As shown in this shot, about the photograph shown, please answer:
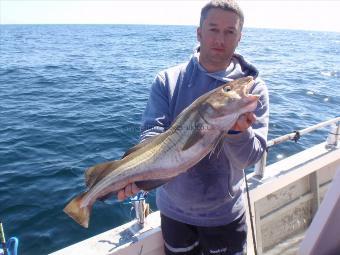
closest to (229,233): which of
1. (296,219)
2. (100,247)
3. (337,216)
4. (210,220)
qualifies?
(210,220)

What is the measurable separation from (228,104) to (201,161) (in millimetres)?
642

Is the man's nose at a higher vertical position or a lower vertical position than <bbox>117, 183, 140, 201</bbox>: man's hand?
higher

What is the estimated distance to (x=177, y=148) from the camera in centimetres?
261

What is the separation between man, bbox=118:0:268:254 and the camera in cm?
278

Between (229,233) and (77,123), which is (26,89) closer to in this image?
(77,123)

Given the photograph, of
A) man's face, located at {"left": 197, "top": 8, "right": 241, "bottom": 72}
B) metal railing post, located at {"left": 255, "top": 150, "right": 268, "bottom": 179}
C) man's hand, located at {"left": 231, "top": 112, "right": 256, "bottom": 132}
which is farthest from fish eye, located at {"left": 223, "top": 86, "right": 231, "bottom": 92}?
metal railing post, located at {"left": 255, "top": 150, "right": 268, "bottom": 179}

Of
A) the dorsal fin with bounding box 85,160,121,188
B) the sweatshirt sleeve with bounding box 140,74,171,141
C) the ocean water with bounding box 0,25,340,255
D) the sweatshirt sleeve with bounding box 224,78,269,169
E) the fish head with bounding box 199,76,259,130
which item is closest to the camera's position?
the fish head with bounding box 199,76,259,130

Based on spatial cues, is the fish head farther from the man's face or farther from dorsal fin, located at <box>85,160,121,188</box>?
dorsal fin, located at <box>85,160,121,188</box>

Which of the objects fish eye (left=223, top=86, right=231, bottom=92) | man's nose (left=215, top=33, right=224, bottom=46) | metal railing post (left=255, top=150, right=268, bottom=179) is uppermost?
man's nose (left=215, top=33, right=224, bottom=46)

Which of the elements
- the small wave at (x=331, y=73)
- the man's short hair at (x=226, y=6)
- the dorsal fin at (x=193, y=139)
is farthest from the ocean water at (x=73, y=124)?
the man's short hair at (x=226, y=6)

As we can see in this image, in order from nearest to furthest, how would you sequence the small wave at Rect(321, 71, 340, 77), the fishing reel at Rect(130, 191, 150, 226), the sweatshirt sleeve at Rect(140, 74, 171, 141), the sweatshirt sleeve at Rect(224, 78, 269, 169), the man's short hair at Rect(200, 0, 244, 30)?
1. the sweatshirt sleeve at Rect(224, 78, 269, 169)
2. the man's short hair at Rect(200, 0, 244, 30)
3. the sweatshirt sleeve at Rect(140, 74, 171, 141)
4. the fishing reel at Rect(130, 191, 150, 226)
5. the small wave at Rect(321, 71, 340, 77)

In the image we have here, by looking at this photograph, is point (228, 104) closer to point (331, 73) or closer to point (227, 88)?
point (227, 88)

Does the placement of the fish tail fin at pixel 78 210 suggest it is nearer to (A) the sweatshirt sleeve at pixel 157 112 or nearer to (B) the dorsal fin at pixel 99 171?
(B) the dorsal fin at pixel 99 171

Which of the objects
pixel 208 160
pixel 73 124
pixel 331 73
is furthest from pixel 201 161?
pixel 331 73
